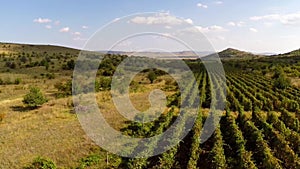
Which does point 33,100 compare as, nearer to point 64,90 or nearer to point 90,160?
point 64,90

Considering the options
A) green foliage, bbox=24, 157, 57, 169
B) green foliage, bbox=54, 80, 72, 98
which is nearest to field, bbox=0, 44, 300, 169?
green foliage, bbox=24, 157, 57, 169

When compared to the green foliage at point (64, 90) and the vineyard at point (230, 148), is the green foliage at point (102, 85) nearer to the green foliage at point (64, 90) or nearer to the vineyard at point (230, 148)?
the green foliage at point (64, 90)

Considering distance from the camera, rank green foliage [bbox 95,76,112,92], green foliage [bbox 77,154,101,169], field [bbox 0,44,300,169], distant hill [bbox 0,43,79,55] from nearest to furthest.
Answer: field [bbox 0,44,300,169] → green foliage [bbox 77,154,101,169] → green foliage [bbox 95,76,112,92] → distant hill [bbox 0,43,79,55]

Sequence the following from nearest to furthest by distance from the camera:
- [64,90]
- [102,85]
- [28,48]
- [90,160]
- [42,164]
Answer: [42,164]
[90,160]
[64,90]
[102,85]
[28,48]

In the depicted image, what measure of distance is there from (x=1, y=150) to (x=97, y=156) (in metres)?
5.58

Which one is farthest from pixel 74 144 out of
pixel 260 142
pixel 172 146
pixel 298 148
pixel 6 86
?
pixel 6 86

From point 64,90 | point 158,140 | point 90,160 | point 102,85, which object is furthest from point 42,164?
point 102,85

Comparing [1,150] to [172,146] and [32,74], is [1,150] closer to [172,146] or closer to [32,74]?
[172,146]

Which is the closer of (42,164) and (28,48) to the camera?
(42,164)

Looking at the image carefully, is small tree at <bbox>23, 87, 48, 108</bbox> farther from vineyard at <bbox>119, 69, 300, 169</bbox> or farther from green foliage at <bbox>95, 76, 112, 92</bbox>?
green foliage at <bbox>95, 76, 112, 92</bbox>

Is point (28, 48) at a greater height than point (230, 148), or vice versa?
point (28, 48)

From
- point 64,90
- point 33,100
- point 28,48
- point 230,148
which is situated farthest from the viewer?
point 28,48

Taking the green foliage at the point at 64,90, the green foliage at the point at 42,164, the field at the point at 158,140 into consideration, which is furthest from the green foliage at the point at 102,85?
the green foliage at the point at 42,164

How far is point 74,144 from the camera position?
18.9 metres
